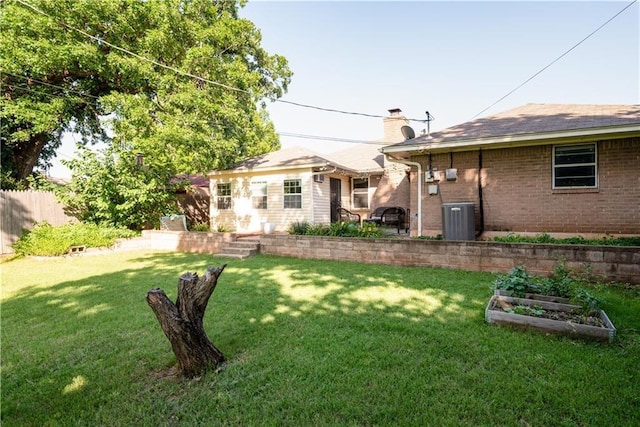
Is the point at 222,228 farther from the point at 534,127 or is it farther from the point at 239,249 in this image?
the point at 534,127

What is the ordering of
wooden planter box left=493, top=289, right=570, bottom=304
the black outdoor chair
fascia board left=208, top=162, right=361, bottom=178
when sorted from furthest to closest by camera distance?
the black outdoor chair
fascia board left=208, top=162, right=361, bottom=178
wooden planter box left=493, top=289, right=570, bottom=304

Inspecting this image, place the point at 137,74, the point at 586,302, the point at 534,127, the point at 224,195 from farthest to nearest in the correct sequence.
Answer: the point at 224,195 → the point at 137,74 → the point at 534,127 → the point at 586,302

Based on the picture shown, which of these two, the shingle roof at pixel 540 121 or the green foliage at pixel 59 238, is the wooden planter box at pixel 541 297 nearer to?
the shingle roof at pixel 540 121

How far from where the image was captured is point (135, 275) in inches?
274

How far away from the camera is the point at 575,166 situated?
25.7 ft

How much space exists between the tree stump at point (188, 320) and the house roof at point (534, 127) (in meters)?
7.53

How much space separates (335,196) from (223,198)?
5.19 metres

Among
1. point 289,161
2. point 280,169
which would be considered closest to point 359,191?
point 289,161

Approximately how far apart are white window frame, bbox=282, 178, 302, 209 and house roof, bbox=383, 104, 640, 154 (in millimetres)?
4449

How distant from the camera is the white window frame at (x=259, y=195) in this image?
13445 millimetres

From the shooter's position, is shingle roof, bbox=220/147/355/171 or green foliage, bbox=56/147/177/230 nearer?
green foliage, bbox=56/147/177/230

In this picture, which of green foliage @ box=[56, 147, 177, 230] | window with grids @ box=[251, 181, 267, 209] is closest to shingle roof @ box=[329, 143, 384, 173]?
window with grids @ box=[251, 181, 267, 209]

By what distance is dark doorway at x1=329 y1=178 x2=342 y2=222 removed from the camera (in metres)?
13.6

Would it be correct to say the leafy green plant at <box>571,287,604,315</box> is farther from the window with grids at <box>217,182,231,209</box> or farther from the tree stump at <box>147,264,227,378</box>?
the window with grids at <box>217,182,231,209</box>
